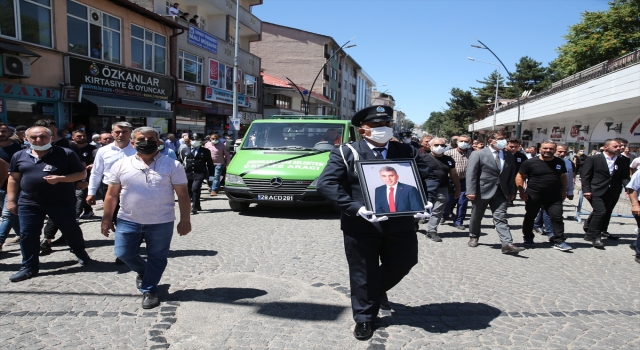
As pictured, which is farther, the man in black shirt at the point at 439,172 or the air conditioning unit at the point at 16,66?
the air conditioning unit at the point at 16,66

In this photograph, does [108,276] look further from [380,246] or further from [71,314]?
[380,246]

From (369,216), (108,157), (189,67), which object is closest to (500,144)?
(369,216)

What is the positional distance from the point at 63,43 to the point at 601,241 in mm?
16270

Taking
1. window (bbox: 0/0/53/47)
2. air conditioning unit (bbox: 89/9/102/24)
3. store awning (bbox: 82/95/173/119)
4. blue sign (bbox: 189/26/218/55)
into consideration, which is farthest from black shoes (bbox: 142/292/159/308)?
blue sign (bbox: 189/26/218/55)

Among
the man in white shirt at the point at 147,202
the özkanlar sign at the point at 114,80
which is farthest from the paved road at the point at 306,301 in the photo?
the özkanlar sign at the point at 114,80

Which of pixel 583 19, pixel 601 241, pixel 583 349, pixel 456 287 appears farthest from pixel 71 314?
pixel 583 19

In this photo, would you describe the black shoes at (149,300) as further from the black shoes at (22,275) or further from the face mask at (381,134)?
the face mask at (381,134)

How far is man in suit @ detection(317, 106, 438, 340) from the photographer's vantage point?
3.35m

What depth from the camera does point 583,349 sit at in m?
3.37

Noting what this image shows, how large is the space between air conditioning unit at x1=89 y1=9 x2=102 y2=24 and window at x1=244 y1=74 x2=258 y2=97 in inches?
542

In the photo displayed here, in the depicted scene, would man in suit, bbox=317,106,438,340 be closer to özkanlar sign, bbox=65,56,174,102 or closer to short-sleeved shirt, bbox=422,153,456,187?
short-sleeved shirt, bbox=422,153,456,187

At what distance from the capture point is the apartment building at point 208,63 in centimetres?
2264

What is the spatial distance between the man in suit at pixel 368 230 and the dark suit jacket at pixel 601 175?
5.18 metres

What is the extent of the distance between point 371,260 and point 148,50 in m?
19.4
